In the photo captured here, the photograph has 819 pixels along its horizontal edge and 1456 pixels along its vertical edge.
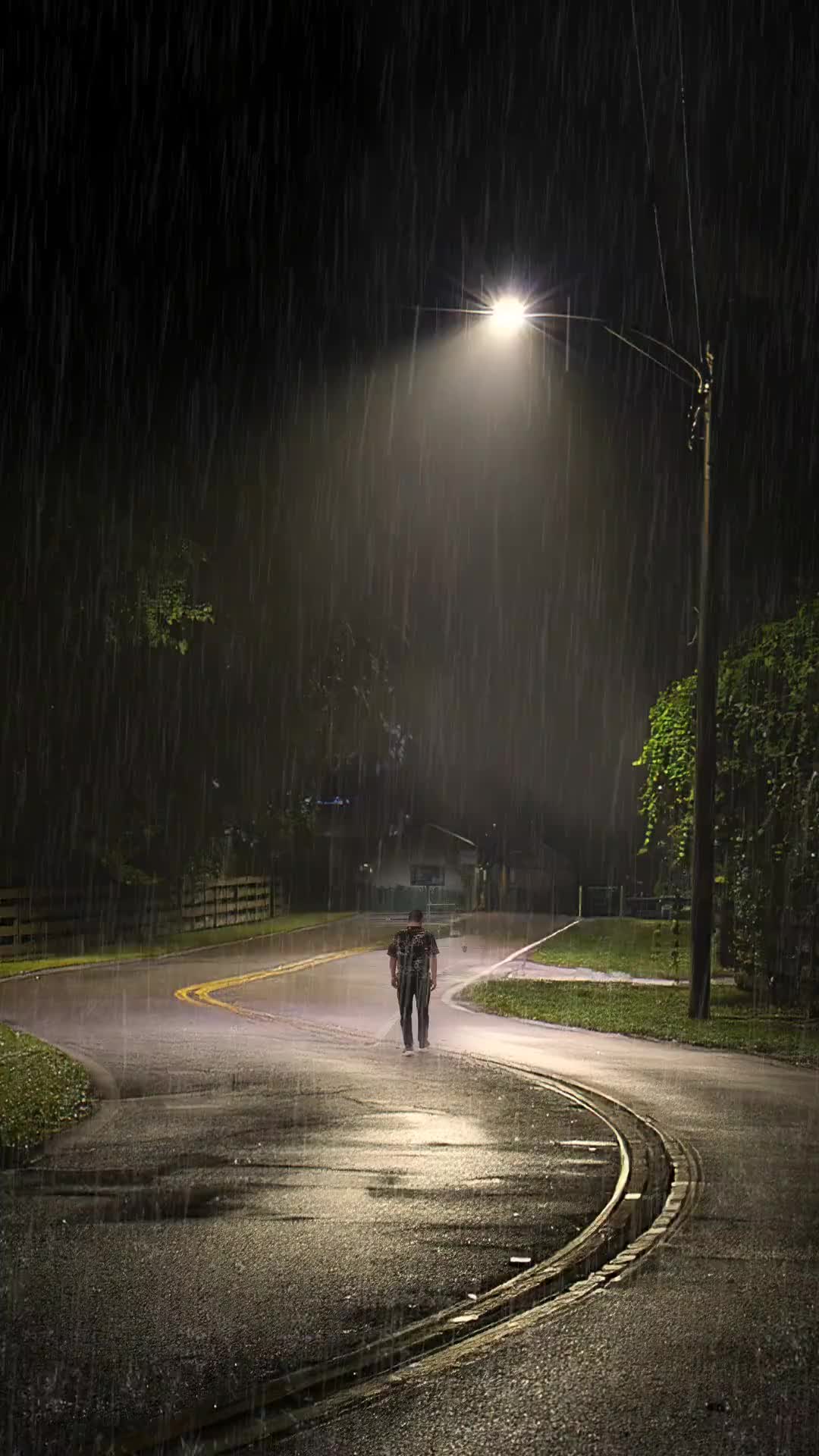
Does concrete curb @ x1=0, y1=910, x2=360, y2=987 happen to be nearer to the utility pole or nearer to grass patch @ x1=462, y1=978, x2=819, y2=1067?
grass patch @ x1=462, y1=978, x2=819, y2=1067

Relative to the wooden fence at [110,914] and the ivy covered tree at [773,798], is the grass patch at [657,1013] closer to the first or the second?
the ivy covered tree at [773,798]

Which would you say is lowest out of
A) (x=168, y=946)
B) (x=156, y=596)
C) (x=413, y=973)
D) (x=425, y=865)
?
(x=168, y=946)

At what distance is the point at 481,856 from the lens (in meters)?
100

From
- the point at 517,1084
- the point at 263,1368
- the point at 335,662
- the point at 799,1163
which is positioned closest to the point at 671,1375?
the point at 263,1368

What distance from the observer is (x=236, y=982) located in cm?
2602

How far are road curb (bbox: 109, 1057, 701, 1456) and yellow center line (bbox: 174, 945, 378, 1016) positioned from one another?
12.3 metres

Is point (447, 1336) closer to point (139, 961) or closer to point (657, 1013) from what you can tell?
point (657, 1013)

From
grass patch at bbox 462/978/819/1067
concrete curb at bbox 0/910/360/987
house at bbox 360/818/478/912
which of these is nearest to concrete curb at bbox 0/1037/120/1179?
grass patch at bbox 462/978/819/1067

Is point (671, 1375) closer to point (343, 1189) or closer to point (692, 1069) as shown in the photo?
point (343, 1189)

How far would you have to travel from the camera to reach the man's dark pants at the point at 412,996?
16.5 metres

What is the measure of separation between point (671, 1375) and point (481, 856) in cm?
9509

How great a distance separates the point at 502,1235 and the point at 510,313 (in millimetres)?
11720

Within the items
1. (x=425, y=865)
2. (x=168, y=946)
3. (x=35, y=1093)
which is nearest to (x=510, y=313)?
(x=35, y=1093)

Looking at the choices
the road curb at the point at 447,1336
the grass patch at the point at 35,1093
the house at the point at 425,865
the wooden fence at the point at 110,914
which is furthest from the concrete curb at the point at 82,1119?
the house at the point at 425,865
